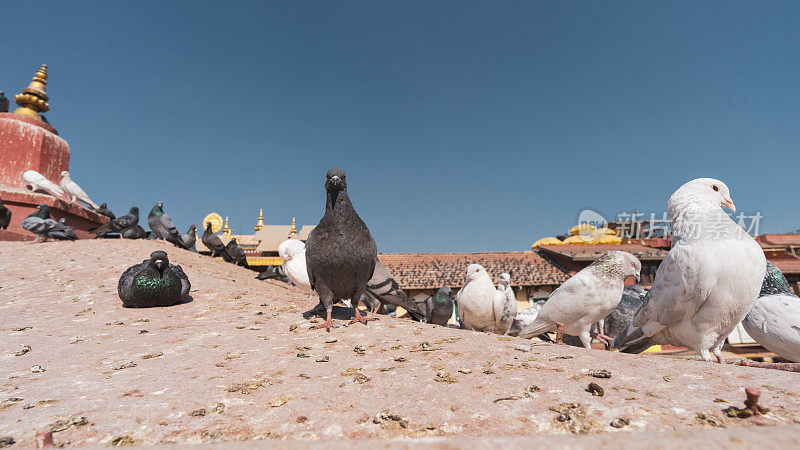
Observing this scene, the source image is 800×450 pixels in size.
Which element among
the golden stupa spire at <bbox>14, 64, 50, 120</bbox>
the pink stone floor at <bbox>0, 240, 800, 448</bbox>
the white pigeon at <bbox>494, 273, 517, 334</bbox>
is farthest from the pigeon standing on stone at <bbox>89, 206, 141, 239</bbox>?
the white pigeon at <bbox>494, 273, 517, 334</bbox>

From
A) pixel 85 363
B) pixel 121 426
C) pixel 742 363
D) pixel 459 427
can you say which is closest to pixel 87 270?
pixel 85 363

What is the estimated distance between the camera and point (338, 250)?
4.17 meters

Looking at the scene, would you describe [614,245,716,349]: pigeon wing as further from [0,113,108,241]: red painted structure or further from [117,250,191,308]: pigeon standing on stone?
[0,113,108,241]: red painted structure

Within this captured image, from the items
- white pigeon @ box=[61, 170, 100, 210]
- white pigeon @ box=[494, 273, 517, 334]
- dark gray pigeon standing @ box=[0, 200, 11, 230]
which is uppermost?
white pigeon @ box=[61, 170, 100, 210]

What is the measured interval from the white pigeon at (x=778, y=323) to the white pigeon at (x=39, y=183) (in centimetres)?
1912

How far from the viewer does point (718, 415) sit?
170 cm

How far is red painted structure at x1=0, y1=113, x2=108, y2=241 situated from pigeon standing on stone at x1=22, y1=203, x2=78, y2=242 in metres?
1.09

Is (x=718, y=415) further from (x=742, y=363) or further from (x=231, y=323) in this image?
(x=231, y=323)

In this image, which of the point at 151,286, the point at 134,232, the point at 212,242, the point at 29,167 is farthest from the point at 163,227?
the point at 151,286

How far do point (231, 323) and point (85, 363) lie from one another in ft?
5.04

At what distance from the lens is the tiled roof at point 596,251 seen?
52.1ft

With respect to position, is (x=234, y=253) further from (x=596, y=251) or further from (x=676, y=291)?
(x=596, y=251)

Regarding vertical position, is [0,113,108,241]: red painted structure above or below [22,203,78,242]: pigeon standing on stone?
above

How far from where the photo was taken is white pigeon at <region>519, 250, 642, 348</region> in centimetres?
447
